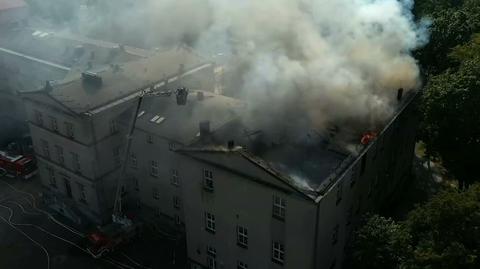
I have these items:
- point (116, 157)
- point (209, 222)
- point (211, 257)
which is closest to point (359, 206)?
point (209, 222)

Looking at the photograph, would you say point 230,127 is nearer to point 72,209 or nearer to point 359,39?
point 359,39

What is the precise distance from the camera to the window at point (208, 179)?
23188 mm

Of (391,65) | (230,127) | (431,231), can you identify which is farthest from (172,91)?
(431,231)

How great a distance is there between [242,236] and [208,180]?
10.4 ft

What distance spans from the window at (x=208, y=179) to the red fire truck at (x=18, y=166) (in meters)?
20.3

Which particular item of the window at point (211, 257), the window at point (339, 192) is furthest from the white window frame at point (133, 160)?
the window at point (339, 192)

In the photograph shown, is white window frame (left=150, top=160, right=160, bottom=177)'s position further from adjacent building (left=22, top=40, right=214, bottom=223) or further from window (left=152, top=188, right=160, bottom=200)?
adjacent building (left=22, top=40, right=214, bottom=223)

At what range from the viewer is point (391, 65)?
99.5ft

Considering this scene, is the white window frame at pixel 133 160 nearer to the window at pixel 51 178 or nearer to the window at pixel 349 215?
the window at pixel 51 178

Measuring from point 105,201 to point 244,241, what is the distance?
39.5 feet

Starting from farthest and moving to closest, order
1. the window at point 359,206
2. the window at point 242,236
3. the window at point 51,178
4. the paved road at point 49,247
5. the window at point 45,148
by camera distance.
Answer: the window at point 51,178, the window at point 45,148, the paved road at point 49,247, the window at point 359,206, the window at point 242,236

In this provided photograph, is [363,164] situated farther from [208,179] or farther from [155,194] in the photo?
[155,194]

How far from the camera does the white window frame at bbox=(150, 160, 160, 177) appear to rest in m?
29.5

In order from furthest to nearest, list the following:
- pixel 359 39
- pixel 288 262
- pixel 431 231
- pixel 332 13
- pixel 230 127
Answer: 1. pixel 332 13
2. pixel 359 39
3. pixel 230 127
4. pixel 288 262
5. pixel 431 231
